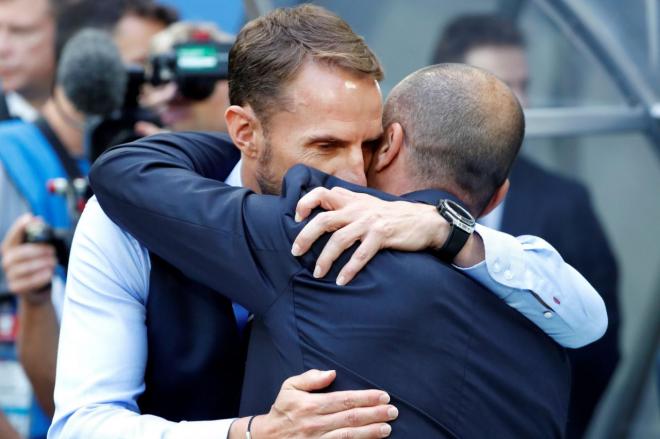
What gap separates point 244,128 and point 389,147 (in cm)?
29

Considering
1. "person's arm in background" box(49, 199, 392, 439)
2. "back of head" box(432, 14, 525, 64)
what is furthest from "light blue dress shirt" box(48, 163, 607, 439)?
"back of head" box(432, 14, 525, 64)

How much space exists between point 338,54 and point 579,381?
2397 mm

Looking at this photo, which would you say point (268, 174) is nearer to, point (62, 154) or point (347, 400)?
point (347, 400)

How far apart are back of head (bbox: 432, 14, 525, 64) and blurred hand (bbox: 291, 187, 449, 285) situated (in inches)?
85.6

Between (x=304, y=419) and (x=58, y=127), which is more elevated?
(x=304, y=419)

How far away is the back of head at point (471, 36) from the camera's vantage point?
3900mm

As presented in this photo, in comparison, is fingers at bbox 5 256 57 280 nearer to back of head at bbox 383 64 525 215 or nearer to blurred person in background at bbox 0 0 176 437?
blurred person in background at bbox 0 0 176 437

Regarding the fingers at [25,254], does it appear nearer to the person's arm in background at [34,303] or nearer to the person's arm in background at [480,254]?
the person's arm in background at [34,303]

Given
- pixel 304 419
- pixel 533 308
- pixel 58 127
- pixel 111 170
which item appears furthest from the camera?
pixel 58 127

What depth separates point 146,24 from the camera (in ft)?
14.9

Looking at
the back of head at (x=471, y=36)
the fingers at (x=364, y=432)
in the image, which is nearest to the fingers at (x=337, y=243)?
the fingers at (x=364, y=432)

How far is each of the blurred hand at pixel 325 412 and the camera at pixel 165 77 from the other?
1.78m

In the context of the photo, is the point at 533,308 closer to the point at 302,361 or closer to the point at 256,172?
the point at 302,361

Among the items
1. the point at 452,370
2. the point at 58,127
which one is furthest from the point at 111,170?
the point at 58,127
